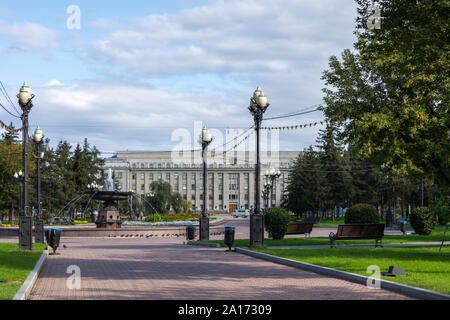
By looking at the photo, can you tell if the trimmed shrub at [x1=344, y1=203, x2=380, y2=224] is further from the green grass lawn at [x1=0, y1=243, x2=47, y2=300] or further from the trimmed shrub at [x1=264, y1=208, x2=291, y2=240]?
the green grass lawn at [x1=0, y1=243, x2=47, y2=300]

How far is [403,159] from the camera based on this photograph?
19.8 metres

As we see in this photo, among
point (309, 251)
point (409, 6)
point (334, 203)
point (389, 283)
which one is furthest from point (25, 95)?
point (334, 203)

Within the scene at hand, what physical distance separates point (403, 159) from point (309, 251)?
15.2 feet

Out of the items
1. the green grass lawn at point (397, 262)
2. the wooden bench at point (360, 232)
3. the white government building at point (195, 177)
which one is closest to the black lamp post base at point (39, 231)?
the green grass lawn at point (397, 262)

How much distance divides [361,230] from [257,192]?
4272 mm

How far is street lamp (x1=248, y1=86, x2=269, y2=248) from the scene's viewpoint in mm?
20109

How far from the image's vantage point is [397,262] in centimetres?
1475

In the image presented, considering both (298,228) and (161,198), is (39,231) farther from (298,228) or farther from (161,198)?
(161,198)

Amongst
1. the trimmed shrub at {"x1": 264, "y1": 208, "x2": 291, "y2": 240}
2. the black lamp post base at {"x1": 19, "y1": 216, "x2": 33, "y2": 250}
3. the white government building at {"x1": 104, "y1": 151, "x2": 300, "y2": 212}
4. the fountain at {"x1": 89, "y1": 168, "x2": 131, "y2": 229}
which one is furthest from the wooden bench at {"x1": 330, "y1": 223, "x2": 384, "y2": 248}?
the white government building at {"x1": 104, "y1": 151, "x2": 300, "y2": 212}

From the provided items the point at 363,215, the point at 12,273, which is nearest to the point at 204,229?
the point at 363,215

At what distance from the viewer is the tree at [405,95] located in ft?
45.5

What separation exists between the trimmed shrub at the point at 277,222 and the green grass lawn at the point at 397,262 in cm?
615

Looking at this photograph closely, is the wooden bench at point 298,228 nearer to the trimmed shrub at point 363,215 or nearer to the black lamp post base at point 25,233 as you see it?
the trimmed shrub at point 363,215
